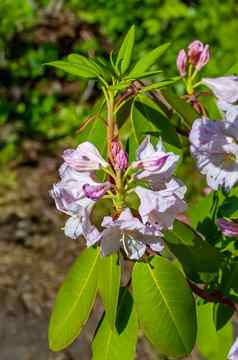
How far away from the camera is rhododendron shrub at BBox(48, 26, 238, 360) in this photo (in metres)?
1.04

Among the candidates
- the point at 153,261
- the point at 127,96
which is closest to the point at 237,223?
the point at 153,261

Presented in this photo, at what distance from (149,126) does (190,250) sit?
8.8 inches

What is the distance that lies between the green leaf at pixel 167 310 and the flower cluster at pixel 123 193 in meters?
0.08

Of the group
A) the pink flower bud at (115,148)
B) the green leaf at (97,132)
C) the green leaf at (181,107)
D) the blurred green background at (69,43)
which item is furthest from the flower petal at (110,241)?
the blurred green background at (69,43)

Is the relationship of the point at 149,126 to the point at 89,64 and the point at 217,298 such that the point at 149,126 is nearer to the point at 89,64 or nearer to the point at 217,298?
the point at 89,64

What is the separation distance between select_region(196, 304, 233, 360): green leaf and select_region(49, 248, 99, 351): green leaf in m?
0.30

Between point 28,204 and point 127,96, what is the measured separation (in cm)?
299

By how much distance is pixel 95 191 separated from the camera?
1.03 meters

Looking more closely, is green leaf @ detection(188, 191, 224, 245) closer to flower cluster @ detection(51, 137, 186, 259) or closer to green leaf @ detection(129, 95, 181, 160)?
green leaf @ detection(129, 95, 181, 160)

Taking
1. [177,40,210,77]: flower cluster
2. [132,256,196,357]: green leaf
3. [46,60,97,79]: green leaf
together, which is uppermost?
[46,60,97,79]: green leaf

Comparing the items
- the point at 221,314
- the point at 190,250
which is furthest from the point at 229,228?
the point at 221,314

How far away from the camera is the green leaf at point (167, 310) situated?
113 centimetres

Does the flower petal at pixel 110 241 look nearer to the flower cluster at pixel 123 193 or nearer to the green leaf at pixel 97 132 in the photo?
the flower cluster at pixel 123 193

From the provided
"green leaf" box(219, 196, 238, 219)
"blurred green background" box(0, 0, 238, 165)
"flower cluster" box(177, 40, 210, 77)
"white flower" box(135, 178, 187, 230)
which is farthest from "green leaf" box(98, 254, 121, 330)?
"blurred green background" box(0, 0, 238, 165)
